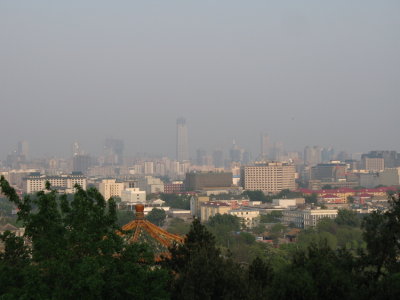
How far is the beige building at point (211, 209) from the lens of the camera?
197 ft

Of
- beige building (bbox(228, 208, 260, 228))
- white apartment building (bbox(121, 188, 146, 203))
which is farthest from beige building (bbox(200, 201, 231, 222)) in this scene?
white apartment building (bbox(121, 188, 146, 203))

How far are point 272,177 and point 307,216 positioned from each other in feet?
134

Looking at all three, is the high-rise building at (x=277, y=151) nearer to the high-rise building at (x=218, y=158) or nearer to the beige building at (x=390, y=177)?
the high-rise building at (x=218, y=158)

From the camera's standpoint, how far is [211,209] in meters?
61.6

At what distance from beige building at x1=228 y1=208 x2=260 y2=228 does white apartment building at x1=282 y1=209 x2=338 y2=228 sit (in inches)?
75.1

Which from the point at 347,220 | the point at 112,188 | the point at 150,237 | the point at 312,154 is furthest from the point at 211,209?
the point at 312,154

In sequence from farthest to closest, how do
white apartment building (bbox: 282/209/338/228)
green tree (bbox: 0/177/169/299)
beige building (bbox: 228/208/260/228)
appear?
1. beige building (bbox: 228/208/260/228)
2. white apartment building (bbox: 282/209/338/228)
3. green tree (bbox: 0/177/169/299)

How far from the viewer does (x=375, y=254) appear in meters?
12.6

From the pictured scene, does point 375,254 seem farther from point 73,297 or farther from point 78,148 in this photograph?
point 78,148

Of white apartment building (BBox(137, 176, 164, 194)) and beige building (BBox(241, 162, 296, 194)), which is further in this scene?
white apartment building (BBox(137, 176, 164, 194))

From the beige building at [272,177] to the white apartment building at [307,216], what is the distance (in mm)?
36836

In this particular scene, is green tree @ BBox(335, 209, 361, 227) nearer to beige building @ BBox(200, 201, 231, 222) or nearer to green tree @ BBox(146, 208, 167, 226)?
green tree @ BBox(146, 208, 167, 226)

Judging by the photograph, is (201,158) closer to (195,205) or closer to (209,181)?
(209,181)

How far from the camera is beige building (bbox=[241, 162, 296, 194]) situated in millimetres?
95500
